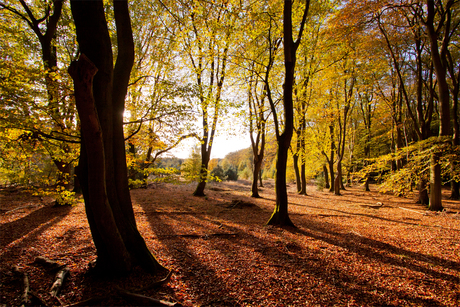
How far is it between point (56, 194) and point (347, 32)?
11755 mm

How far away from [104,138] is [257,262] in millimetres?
3499

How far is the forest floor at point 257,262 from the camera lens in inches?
109

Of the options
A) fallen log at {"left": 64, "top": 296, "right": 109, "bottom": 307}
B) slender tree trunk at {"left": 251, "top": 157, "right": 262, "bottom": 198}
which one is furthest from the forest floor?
slender tree trunk at {"left": 251, "top": 157, "right": 262, "bottom": 198}

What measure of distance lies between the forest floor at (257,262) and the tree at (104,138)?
0.47 meters

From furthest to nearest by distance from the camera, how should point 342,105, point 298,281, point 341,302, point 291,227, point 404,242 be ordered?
point 342,105 → point 291,227 → point 404,242 → point 298,281 → point 341,302

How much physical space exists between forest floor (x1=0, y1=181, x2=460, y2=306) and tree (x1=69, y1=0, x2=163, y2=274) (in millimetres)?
467

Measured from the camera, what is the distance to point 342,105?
50.8ft

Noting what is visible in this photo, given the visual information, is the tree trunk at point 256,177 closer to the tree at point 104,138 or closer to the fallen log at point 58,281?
the tree at point 104,138

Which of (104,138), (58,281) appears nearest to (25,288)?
(58,281)

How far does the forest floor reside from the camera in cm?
278

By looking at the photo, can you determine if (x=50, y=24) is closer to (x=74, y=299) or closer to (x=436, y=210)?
(x=74, y=299)

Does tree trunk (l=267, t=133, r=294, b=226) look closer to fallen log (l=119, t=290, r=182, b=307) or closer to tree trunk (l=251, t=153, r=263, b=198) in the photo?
fallen log (l=119, t=290, r=182, b=307)

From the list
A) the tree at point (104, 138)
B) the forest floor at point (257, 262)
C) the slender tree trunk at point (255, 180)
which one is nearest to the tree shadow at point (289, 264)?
Answer: the forest floor at point (257, 262)

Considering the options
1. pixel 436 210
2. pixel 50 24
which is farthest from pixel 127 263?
pixel 436 210
